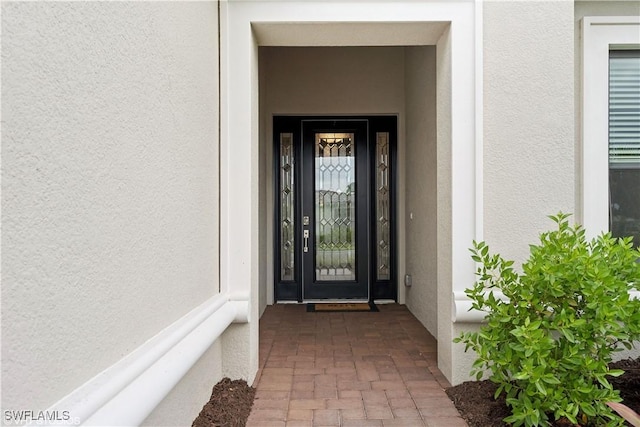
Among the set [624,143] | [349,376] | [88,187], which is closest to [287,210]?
[349,376]

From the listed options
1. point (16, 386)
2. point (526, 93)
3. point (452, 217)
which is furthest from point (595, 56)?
point (16, 386)

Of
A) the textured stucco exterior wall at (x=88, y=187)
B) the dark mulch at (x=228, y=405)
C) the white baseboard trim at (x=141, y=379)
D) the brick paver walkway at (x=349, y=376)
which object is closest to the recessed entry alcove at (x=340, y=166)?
the brick paver walkway at (x=349, y=376)

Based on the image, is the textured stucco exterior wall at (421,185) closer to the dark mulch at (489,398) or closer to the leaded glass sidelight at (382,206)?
the leaded glass sidelight at (382,206)

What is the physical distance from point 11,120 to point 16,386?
0.58 metres

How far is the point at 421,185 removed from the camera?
4.09 meters

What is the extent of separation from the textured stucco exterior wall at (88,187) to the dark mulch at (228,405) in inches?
9.3

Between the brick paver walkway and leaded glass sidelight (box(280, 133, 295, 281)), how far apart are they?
40.8 inches

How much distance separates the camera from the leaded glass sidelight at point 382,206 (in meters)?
5.08

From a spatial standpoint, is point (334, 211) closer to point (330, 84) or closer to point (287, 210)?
point (287, 210)

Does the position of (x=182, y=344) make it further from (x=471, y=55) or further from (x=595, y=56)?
(x=595, y=56)

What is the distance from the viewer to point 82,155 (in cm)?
113

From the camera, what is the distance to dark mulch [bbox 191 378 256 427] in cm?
210

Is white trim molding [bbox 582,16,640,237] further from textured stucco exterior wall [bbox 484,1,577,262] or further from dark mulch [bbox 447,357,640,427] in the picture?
dark mulch [bbox 447,357,640,427]

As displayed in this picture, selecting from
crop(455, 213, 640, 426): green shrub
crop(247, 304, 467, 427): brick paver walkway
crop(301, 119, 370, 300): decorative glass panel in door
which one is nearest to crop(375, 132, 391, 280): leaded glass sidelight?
crop(301, 119, 370, 300): decorative glass panel in door
